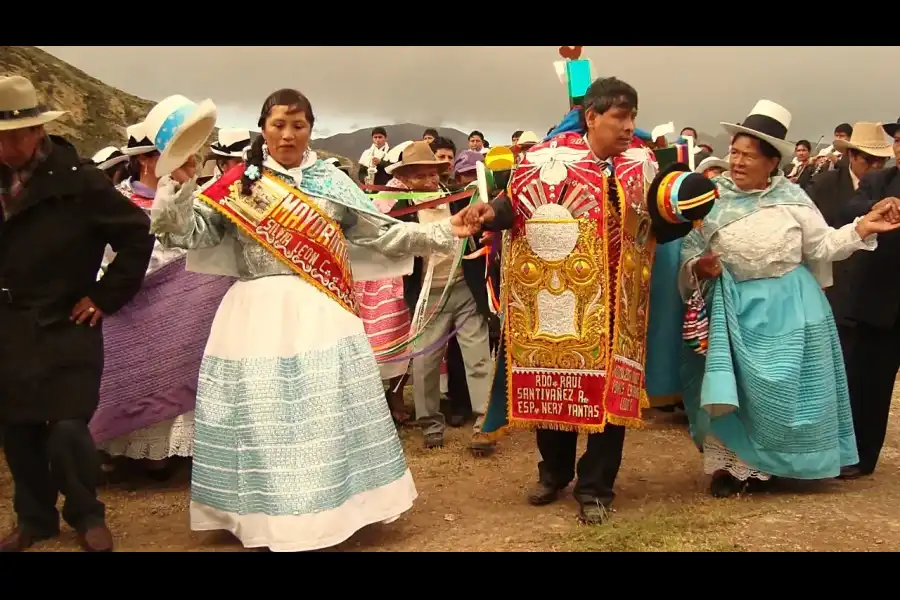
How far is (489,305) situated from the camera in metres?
5.14

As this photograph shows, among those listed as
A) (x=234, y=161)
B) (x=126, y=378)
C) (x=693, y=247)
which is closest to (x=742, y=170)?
(x=693, y=247)

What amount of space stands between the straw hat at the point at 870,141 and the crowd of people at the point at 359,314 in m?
0.82

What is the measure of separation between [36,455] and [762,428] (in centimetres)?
302

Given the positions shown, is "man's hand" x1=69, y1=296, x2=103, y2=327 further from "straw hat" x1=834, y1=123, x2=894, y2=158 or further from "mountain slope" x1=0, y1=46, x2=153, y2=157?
"mountain slope" x1=0, y1=46, x2=153, y2=157

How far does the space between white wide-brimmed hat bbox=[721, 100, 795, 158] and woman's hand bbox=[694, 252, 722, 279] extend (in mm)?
564

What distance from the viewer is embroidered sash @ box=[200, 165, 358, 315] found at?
3.40 metres

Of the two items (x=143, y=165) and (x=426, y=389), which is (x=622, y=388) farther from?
(x=143, y=165)

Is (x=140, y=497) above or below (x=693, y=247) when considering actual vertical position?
below

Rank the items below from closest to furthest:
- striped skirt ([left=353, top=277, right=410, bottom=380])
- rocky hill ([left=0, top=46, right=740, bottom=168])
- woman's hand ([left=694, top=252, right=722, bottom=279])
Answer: woman's hand ([left=694, top=252, right=722, bottom=279]) → striped skirt ([left=353, top=277, right=410, bottom=380]) → rocky hill ([left=0, top=46, right=740, bottom=168])

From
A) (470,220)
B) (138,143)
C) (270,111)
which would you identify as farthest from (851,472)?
(138,143)

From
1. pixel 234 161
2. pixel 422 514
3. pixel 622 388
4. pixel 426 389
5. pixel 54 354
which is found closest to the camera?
pixel 54 354

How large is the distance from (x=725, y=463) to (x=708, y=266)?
3.06ft

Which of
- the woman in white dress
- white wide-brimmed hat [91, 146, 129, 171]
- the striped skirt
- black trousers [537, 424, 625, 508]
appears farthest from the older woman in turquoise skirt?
white wide-brimmed hat [91, 146, 129, 171]

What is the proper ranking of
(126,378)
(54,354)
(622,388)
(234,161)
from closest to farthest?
1. (54,354)
2. (622,388)
3. (126,378)
4. (234,161)
